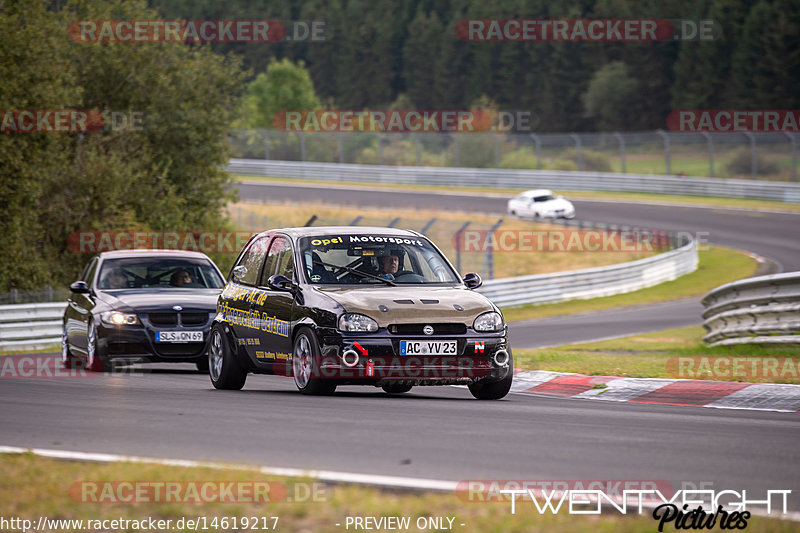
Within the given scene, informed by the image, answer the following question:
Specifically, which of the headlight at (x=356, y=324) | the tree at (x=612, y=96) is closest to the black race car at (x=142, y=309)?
the headlight at (x=356, y=324)

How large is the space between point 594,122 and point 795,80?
1975cm

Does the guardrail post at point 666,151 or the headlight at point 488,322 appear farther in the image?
the guardrail post at point 666,151

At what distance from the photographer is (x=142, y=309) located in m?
14.4

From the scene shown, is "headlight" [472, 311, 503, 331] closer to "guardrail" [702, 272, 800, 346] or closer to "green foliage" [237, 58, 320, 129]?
"guardrail" [702, 272, 800, 346]

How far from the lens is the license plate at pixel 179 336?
14234 mm

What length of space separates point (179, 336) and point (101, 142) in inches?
763

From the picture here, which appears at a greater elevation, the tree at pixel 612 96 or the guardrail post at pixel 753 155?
the tree at pixel 612 96

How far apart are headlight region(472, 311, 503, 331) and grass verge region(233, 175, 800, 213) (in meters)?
38.9

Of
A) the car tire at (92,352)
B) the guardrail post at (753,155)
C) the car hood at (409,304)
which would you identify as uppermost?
the guardrail post at (753,155)

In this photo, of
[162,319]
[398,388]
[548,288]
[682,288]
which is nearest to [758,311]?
[398,388]

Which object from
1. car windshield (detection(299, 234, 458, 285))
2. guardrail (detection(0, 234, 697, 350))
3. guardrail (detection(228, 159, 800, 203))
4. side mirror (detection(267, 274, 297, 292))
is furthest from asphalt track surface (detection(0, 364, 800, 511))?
guardrail (detection(228, 159, 800, 203))

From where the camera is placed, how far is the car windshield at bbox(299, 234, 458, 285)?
36.1 feet

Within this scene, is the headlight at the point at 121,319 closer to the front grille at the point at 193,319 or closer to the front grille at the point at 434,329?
the front grille at the point at 193,319

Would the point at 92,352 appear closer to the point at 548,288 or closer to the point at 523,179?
the point at 548,288
